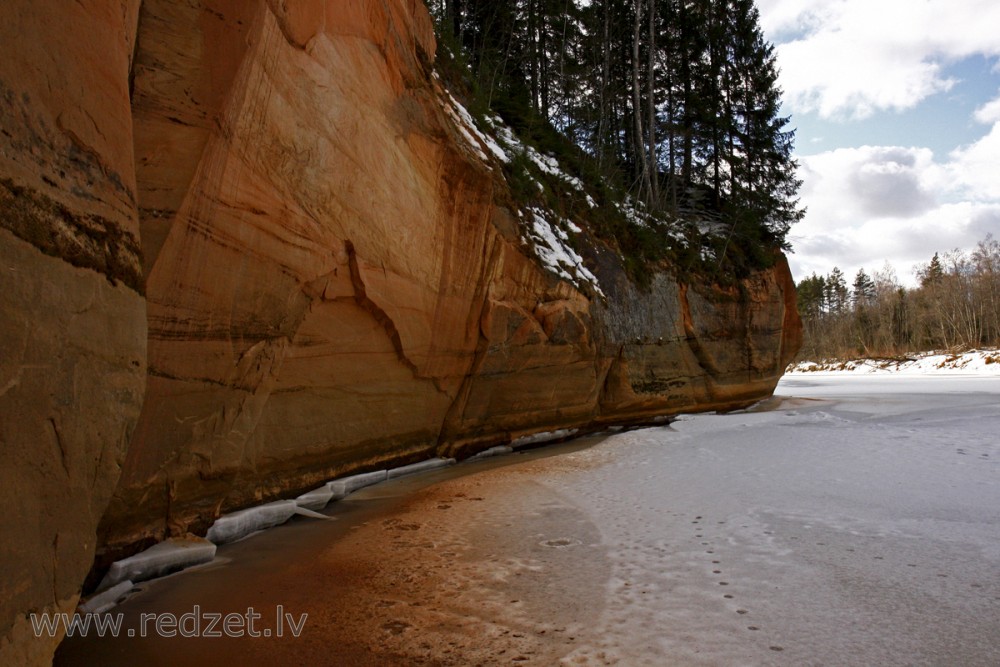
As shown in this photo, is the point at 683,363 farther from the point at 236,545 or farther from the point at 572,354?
the point at 236,545

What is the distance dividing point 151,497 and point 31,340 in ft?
8.43

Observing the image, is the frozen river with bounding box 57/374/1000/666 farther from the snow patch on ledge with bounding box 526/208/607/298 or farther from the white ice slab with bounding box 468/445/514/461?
the snow patch on ledge with bounding box 526/208/607/298

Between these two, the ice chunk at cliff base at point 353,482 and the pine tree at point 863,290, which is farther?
the pine tree at point 863,290

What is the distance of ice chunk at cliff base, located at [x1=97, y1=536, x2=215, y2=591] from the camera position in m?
3.81

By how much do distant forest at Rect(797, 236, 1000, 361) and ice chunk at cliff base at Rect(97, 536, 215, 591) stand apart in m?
45.1

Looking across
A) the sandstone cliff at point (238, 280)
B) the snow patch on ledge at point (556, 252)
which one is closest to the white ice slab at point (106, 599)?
the sandstone cliff at point (238, 280)

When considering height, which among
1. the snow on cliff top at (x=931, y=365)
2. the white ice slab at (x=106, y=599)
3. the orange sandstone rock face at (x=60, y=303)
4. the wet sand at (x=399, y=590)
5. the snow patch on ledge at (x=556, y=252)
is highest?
the snow patch on ledge at (x=556, y=252)

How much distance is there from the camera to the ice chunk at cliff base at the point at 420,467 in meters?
7.52

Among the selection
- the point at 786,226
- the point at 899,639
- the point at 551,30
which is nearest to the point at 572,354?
the point at 899,639

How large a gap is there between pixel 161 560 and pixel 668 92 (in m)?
24.7

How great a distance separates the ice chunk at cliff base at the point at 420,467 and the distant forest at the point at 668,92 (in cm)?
1248

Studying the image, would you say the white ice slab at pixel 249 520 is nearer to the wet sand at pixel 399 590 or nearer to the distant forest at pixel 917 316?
the wet sand at pixel 399 590

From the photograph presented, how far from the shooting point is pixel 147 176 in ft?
13.0

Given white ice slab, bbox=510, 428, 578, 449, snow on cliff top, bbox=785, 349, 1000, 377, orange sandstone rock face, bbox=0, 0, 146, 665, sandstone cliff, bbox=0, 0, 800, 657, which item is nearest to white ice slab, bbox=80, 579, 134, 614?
sandstone cliff, bbox=0, 0, 800, 657
